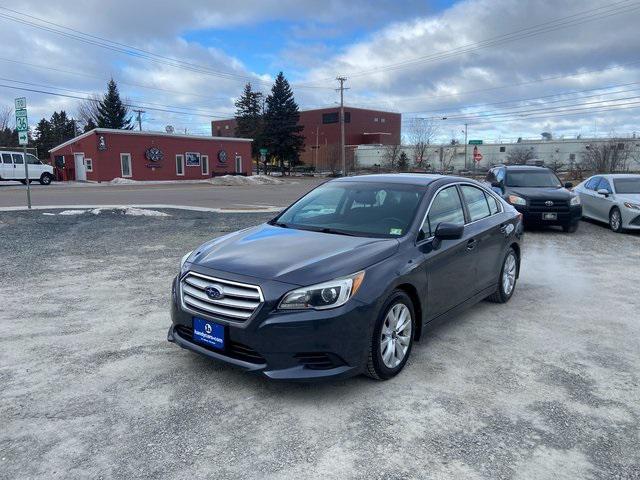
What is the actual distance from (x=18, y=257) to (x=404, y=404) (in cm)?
767

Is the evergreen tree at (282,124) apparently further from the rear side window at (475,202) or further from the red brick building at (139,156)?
the rear side window at (475,202)

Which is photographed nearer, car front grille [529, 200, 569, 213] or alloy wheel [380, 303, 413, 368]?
alloy wheel [380, 303, 413, 368]

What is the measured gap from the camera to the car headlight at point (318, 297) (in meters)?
3.51

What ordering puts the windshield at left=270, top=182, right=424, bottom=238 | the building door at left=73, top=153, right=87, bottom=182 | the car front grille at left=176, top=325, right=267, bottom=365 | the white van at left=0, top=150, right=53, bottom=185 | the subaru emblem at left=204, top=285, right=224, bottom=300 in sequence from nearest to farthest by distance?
the car front grille at left=176, top=325, right=267, bottom=365
the subaru emblem at left=204, top=285, right=224, bottom=300
the windshield at left=270, top=182, right=424, bottom=238
the white van at left=0, top=150, right=53, bottom=185
the building door at left=73, top=153, right=87, bottom=182

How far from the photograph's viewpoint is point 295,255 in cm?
394

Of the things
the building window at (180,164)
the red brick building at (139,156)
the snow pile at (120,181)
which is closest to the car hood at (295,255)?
the snow pile at (120,181)

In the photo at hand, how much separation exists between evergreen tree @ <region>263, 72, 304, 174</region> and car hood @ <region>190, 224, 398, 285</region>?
2401 inches

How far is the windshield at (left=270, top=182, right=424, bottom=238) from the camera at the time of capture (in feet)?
15.1

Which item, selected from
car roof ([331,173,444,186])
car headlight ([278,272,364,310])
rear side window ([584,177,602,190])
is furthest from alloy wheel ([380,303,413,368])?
rear side window ([584,177,602,190])

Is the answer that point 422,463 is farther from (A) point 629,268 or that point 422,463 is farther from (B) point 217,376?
(A) point 629,268

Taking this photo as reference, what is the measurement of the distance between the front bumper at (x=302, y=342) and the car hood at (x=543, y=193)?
9.72 metres

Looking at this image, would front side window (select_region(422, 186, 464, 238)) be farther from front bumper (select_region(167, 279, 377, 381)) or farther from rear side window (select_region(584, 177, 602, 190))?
rear side window (select_region(584, 177, 602, 190))

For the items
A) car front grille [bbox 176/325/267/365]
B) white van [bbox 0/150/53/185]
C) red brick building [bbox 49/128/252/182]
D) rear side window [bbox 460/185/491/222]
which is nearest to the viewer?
car front grille [bbox 176/325/267/365]

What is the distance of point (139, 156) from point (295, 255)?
40.4 metres
